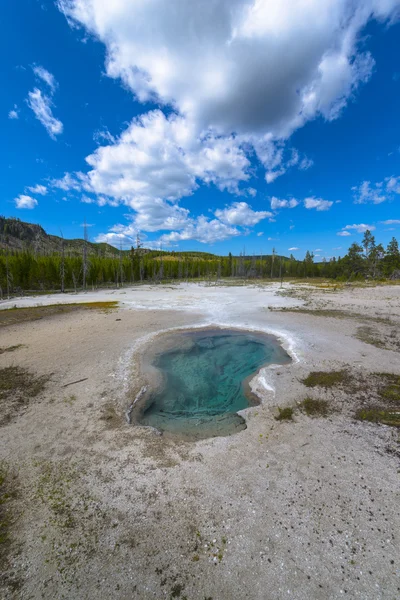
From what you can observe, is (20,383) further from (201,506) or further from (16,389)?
(201,506)

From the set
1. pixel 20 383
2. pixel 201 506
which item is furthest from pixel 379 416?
pixel 20 383

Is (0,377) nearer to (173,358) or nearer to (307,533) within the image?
(173,358)

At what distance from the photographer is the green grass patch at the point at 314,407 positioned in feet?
27.1

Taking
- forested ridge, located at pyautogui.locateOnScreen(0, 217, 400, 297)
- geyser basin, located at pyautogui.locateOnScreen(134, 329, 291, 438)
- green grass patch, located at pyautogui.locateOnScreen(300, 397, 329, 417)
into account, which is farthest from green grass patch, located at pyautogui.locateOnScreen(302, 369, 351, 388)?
forested ridge, located at pyautogui.locateOnScreen(0, 217, 400, 297)

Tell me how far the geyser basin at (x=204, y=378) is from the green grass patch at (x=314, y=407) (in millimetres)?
1721

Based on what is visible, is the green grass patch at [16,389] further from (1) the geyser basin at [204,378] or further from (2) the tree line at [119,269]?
(2) the tree line at [119,269]

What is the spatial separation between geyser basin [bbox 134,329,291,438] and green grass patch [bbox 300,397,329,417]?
1.72 meters

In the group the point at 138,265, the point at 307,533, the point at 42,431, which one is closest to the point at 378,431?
the point at 307,533

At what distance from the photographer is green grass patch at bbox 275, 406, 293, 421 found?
8.06 metres

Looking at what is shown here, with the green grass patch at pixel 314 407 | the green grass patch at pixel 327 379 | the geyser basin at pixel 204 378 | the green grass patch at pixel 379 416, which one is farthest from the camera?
the green grass patch at pixel 327 379

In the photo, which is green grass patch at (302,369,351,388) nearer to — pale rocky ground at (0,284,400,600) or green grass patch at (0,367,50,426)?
pale rocky ground at (0,284,400,600)

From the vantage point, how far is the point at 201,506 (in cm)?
500

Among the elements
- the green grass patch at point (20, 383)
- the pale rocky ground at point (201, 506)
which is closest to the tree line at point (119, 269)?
the green grass patch at point (20, 383)

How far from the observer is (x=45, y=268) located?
6262 centimetres
